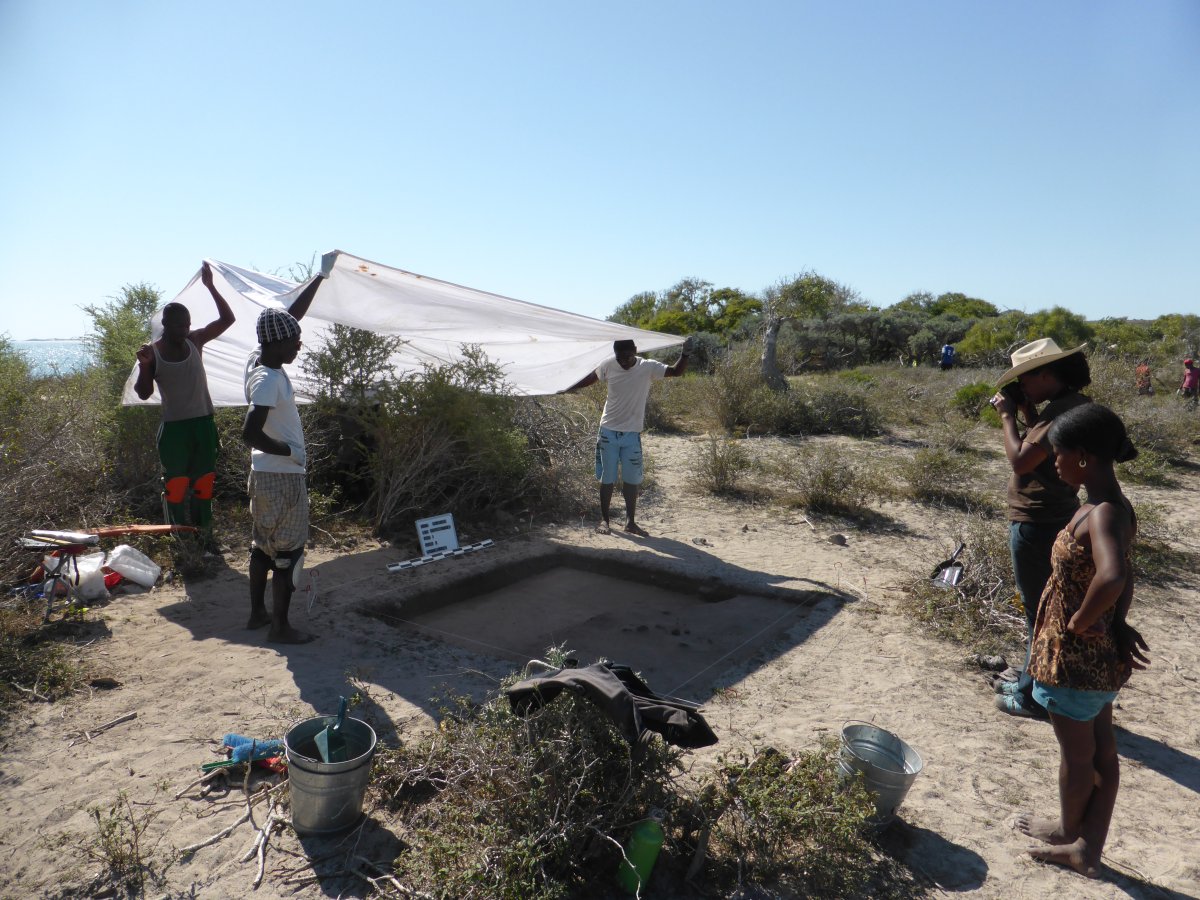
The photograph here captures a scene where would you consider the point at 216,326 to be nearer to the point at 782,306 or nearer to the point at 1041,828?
the point at 1041,828

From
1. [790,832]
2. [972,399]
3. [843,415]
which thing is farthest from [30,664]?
Result: [972,399]

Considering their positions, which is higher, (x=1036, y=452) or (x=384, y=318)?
(x=384, y=318)

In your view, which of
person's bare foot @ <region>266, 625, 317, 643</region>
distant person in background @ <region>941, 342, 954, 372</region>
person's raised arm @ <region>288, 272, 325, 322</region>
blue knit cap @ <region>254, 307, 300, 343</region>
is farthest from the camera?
distant person in background @ <region>941, 342, 954, 372</region>

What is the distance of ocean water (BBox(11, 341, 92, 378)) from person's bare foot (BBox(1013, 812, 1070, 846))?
862cm

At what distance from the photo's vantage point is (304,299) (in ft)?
15.9

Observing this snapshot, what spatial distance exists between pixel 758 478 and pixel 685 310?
29.1m

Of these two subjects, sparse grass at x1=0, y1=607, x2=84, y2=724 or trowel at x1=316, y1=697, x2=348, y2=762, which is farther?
sparse grass at x1=0, y1=607, x2=84, y2=724

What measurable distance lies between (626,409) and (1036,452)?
3730 mm

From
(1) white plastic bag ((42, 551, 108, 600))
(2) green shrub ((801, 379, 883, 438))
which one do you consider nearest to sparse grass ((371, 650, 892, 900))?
(1) white plastic bag ((42, 551, 108, 600))

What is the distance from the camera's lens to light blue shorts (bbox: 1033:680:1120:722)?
2.43 meters

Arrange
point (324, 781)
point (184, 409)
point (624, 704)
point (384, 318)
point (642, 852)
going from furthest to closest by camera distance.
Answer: point (384, 318)
point (184, 409)
point (324, 781)
point (642, 852)
point (624, 704)

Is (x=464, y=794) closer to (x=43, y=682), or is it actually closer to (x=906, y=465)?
(x=43, y=682)

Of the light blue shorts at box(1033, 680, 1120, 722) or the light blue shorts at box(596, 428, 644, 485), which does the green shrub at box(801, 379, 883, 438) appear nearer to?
the light blue shorts at box(596, 428, 644, 485)

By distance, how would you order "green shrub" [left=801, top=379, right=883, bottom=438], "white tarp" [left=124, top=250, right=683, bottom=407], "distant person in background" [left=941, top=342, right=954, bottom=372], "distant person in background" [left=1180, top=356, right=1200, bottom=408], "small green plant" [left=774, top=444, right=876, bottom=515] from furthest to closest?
"distant person in background" [left=941, top=342, right=954, bottom=372] < "distant person in background" [left=1180, top=356, right=1200, bottom=408] < "green shrub" [left=801, top=379, right=883, bottom=438] < "small green plant" [left=774, top=444, right=876, bottom=515] < "white tarp" [left=124, top=250, right=683, bottom=407]
